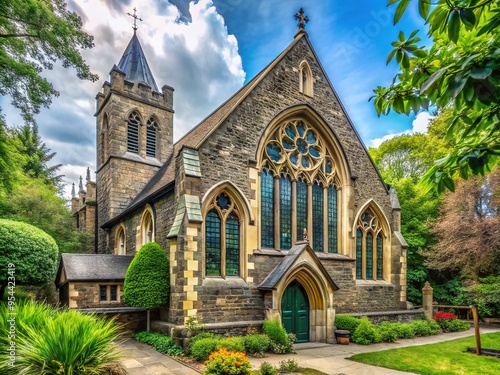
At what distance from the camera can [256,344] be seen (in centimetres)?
934

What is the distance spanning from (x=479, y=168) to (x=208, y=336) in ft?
28.1

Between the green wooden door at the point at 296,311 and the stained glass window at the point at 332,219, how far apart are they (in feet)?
8.48

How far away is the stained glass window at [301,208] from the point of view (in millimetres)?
13082

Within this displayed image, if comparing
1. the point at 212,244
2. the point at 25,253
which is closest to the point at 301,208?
the point at 212,244

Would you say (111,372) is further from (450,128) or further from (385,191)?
(385,191)

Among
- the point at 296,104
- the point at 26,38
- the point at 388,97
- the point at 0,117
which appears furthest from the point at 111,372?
the point at 296,104

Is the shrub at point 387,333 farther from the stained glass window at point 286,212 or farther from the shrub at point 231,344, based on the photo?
the shrub at point 231,344

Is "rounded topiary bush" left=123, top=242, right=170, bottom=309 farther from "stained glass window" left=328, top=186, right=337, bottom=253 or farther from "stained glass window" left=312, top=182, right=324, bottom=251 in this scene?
"stained glass window" left=328, top=186, right=337, bottom=253

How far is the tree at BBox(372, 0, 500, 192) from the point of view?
208 centimetres

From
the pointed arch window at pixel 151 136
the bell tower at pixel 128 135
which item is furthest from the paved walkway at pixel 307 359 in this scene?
the pointed arch window at pixel 151 136

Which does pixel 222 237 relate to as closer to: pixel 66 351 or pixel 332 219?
pixel 332 219

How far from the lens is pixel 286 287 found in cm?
1177

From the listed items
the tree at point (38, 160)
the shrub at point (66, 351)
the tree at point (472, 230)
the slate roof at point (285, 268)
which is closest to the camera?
the shrub at point (66, 351)

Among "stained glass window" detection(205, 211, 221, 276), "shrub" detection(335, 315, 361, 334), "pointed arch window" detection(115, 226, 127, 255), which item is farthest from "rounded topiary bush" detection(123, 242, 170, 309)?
"pointed arch window" detection(115, 226, 127, 255)
